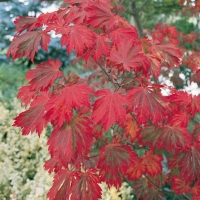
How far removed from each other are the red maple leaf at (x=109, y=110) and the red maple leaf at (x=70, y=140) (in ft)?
0.33

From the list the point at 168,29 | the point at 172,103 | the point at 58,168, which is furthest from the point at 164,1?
the point at 58,168

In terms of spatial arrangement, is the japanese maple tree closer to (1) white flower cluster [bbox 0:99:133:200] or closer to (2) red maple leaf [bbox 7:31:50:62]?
(2) red maple leaf [bbox 7:31:50:62]

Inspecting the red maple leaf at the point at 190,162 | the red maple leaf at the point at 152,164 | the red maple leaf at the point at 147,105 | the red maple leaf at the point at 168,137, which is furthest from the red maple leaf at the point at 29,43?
the red maple leaf at the point at 152,164

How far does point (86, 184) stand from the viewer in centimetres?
171

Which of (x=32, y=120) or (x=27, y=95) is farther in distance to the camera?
(x=27, y=95)

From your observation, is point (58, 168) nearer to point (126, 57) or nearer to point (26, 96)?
point (26, 96)

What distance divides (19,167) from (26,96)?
5.92ft

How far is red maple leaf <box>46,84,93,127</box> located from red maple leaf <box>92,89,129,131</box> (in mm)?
68

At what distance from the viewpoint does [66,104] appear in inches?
56.1

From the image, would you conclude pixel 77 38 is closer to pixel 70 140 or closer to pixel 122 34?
pixel 122 34

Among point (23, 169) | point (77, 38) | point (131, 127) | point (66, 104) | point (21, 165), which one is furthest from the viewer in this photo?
point (21, 165)

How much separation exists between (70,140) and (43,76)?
15.9 inches

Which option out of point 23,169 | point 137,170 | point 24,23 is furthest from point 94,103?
point 23,169

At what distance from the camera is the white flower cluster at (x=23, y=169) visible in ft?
9.30
